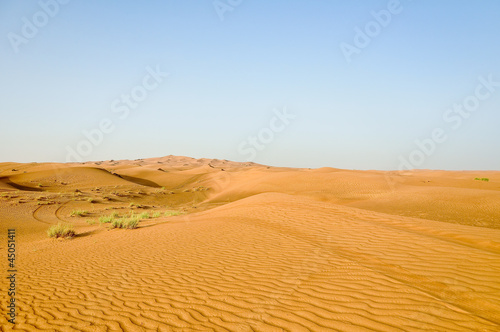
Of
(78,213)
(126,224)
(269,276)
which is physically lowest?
(78,213)

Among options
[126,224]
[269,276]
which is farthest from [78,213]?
[269,276]

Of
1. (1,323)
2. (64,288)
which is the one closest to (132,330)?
(1,323)

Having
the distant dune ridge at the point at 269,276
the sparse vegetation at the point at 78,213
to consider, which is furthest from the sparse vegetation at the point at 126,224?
the sparse vegetation at the point at 78,213

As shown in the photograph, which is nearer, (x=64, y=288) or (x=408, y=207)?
(x=64, y=288)

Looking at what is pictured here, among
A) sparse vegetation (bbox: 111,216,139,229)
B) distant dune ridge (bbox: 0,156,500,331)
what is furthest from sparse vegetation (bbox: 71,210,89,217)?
sparse vegetation (bbox: 111,216,139,229)

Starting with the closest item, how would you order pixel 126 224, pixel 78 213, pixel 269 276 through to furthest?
pixel 269 276 < pixel 126 224 < pixel 78 213

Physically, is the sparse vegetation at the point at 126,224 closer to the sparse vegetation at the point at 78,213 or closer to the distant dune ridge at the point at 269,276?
the distant dune ridge at the point at 269,276

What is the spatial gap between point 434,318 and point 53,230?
14160 millimetres

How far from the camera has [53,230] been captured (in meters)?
12.5

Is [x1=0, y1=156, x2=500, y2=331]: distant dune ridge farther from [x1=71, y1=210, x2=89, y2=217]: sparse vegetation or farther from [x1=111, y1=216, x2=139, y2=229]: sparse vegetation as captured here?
[x1=71, y1=210, x2=89, y2=217]: sparse vegetation

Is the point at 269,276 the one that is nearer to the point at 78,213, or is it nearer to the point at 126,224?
the point at 126,224

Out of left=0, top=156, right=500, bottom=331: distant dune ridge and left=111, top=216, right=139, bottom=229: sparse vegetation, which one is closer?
left=0, top=156, right=500, bottom=331: distant dune ridge

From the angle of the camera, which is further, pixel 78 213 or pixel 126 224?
pixel 78 213

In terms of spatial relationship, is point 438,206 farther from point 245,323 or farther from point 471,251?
point 245,323
